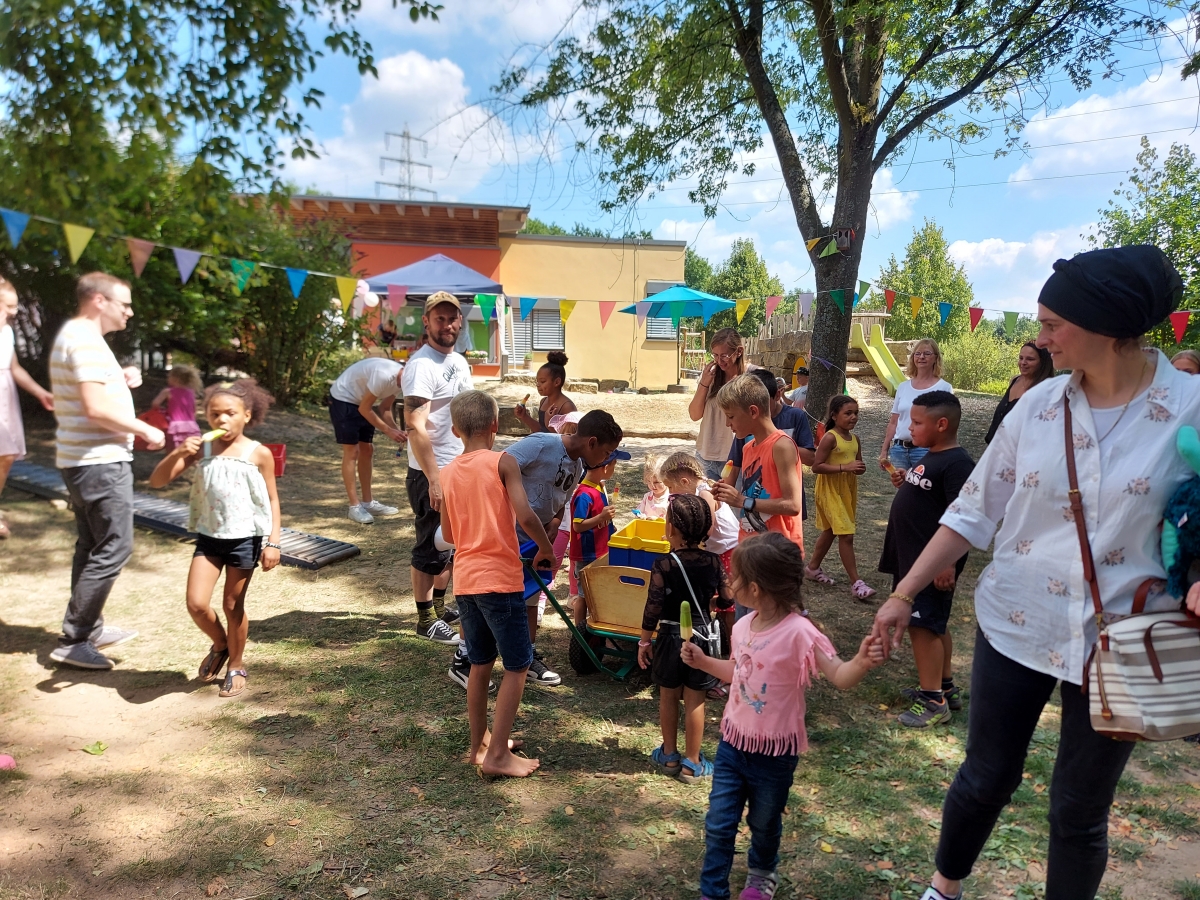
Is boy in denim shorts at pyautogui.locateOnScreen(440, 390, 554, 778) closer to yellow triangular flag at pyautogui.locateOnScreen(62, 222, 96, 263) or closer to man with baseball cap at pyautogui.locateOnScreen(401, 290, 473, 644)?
man with baseball cap at pyautogui.locateOnScreen(401, 290, 473, 644)

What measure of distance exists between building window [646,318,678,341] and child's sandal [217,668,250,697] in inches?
716

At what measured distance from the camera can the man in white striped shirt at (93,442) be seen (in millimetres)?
3629

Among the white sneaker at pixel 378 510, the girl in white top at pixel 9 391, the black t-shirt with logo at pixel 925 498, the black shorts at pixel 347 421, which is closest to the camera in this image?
the black t-shirt with logo at pixel 925 498

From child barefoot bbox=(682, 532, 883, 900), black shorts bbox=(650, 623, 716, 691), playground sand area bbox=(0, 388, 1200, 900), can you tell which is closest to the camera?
child barefoot bbox=(682, 532, 883, 900)

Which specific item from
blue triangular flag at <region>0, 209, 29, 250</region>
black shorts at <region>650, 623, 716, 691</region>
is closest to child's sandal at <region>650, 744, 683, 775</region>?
black shorts at <region>650, 623, 716, 691</region>

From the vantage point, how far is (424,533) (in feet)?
14.5

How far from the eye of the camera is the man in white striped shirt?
3.63 m

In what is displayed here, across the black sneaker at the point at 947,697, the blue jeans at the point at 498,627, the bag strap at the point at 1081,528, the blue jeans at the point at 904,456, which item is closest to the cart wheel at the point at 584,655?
the blue jeans at the point at 498,627

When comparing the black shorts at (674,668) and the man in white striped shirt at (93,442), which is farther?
the man in white striped shirt at (93,442)

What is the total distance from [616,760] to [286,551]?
373 cm

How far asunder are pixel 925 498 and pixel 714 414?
161 cm

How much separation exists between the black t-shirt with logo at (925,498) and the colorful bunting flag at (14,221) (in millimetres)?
5099

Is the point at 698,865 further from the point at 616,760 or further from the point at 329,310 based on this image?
the point at 329,310

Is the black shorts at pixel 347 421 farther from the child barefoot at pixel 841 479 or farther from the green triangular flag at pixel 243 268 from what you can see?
the child barefoot at pixel 841 479
